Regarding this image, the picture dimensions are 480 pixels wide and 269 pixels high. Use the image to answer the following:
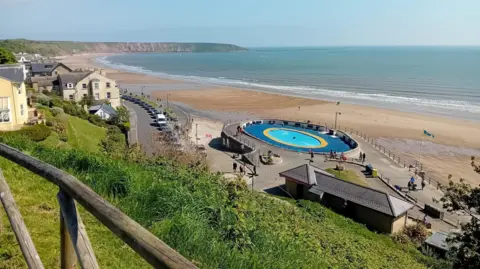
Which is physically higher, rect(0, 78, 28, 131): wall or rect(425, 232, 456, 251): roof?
rect(0, 78, 28, 131): wall

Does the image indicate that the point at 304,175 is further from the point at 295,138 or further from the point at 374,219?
the point at 295,138

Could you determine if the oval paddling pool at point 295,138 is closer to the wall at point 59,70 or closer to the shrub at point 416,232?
the shrub at point 416,232

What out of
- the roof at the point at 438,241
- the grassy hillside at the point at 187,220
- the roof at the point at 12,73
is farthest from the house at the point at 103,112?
the roof at the point at 438,241

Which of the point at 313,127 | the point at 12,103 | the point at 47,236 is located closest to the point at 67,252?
the point at 47,236

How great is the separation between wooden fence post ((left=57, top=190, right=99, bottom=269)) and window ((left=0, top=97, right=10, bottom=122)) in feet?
74.6

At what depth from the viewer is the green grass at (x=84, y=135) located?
2251 centimetres

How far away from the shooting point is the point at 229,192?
896cm

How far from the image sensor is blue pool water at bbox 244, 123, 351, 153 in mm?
35969

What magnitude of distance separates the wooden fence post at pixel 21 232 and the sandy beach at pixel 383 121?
1229 inches

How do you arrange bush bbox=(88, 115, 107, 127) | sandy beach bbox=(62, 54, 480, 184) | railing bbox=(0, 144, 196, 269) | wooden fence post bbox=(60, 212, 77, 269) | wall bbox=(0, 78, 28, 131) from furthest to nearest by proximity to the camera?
bush bbox=(88, 115, 107, 127) < sandy beach bbox=(62, 54, 480, 184) < wall bbox=(0, 78, 28, 131) < wooden fence post bbox=(60, 212, 77, 269) < railing bbox=(0, 144, 196, 269)

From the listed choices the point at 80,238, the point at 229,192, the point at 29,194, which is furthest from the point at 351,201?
the point at 80,238

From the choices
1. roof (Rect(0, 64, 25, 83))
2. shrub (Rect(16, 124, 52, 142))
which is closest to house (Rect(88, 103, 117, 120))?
roof (Rect(0, 64, 25, 83))

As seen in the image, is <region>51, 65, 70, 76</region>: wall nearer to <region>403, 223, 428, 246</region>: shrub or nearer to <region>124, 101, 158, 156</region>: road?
<region>124, 101, 158, 156</region>: road

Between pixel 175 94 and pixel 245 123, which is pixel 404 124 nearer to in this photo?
pixel 245 123
